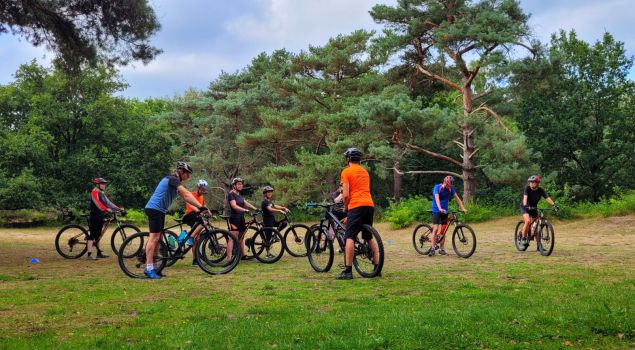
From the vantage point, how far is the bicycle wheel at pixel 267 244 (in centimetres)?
1155

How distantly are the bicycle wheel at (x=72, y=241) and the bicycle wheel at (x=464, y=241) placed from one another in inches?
314

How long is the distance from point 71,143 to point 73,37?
80.5 ft

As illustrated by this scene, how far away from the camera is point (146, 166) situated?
3622 cm

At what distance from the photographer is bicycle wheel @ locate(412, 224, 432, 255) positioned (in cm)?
1270

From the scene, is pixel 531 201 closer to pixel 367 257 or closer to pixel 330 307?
pixel 367 257

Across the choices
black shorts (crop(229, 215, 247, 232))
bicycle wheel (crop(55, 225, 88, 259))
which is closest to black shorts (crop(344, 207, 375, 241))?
black shorts (crop(229, 215, 247, 232))

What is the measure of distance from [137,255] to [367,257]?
4035 mm

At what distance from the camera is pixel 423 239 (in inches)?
502

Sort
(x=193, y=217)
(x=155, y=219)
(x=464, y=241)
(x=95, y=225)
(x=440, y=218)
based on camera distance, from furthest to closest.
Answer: (x=95, y=225) → (x=440, y=218) → (x=464, y=241) → (x=193, y=217) → (x=155, y=219)

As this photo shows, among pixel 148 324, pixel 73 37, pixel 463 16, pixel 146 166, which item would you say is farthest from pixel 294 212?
pixel 148 324

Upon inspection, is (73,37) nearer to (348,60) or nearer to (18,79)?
(348,60)

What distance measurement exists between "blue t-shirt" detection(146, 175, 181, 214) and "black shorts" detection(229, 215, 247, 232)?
109 inches

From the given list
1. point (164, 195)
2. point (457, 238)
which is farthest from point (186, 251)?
point (457, 238)

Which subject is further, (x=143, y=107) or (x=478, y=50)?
(x=143, y=107)
